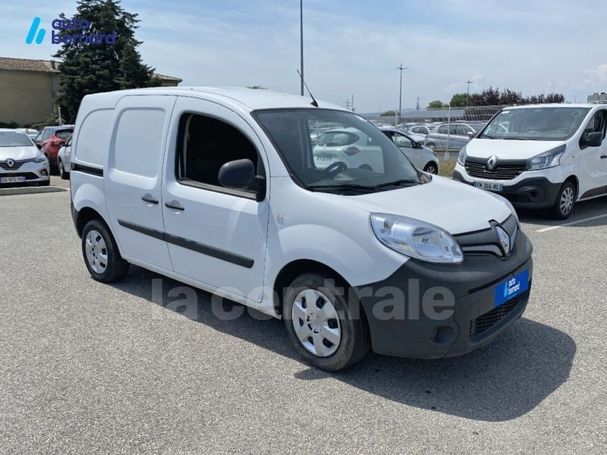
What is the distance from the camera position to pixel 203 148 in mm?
4266

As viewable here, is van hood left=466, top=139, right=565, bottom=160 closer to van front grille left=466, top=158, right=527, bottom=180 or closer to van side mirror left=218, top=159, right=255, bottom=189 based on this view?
van front grille left=466, top=158, right=527, bottom=180

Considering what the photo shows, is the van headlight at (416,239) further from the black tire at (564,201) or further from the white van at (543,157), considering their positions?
the black tire at (564,201)

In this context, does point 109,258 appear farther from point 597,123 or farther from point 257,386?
point 597,123

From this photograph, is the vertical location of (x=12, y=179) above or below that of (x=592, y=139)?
below

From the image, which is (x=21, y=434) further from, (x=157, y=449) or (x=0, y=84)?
(x=0, y=84)

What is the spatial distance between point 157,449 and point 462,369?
6.43 ft

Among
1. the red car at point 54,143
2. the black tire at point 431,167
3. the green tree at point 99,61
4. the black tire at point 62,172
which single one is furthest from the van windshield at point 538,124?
the green tree at point 99,61

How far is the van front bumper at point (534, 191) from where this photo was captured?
795 centimetres

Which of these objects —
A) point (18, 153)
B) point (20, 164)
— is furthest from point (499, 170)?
point (18, 153)

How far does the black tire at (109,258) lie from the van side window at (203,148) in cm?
132

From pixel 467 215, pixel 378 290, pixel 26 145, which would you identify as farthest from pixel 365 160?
pixel 26 145

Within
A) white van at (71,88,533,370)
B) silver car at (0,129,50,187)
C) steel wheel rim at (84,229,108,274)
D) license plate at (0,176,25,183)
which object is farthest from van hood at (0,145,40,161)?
white van at (71,88,533,370)

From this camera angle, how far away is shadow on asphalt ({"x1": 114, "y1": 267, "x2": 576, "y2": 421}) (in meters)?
3.08

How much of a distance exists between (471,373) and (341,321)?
950 mm
